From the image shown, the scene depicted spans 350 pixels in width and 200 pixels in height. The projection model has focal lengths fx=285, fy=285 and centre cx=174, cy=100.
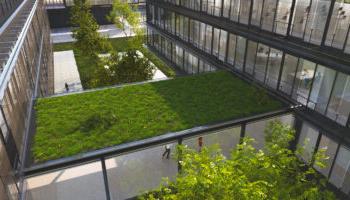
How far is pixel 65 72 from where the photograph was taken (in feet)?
100

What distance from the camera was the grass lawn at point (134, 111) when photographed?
40.9ft

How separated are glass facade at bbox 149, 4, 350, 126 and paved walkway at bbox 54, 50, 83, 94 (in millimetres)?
13207

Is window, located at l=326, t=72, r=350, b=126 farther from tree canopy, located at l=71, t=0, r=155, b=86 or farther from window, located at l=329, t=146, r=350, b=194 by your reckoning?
tree canopy, located at l=71, t=0, r=155, b=86

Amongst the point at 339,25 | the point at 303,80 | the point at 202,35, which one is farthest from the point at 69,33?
the point at 339,25

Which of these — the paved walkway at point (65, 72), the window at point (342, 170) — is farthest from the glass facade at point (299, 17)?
the paved walkway at point (65, 72)

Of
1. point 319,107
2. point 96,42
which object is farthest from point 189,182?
point 96,42

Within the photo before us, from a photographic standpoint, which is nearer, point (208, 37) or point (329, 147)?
point (329, 147)

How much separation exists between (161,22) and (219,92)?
702 inches

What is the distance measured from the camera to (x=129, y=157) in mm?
13047

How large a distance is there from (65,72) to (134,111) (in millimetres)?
18883

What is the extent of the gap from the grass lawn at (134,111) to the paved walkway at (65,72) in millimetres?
12020

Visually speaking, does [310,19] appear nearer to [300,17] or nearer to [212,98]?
[300,17]

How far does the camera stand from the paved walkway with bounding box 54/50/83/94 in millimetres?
27297

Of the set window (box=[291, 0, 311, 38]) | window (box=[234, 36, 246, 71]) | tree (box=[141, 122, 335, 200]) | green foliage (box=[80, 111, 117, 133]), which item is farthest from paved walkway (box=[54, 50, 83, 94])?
tree (box=[141, 122, 335, 200])
